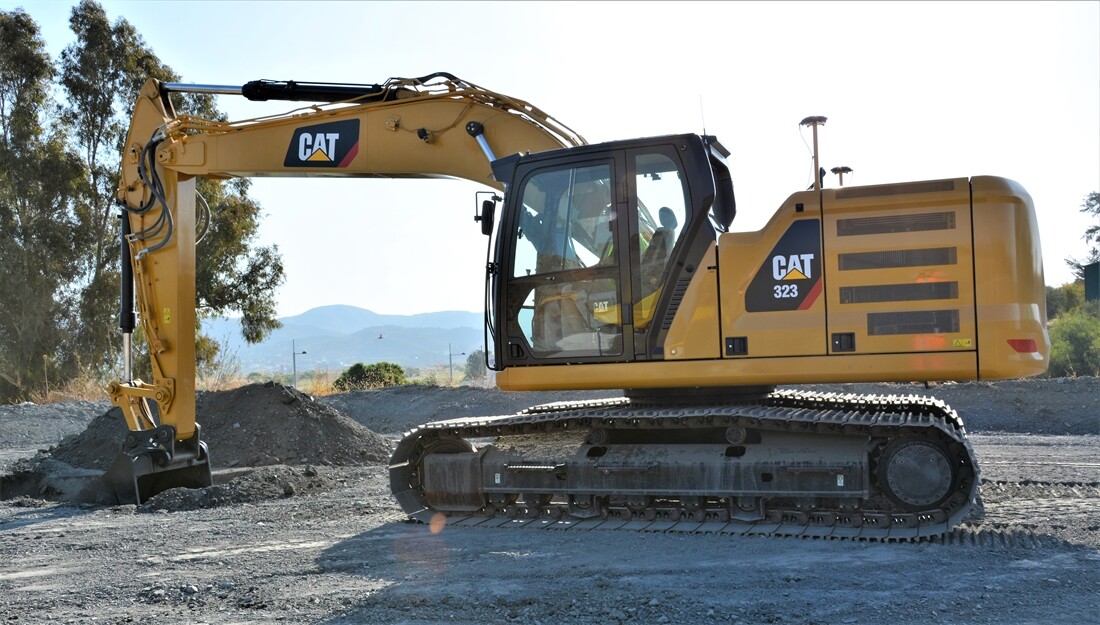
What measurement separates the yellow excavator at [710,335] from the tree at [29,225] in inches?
814

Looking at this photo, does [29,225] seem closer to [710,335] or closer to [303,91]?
[303,91]

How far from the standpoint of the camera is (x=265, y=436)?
12.4 m

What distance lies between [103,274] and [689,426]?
22745 mm

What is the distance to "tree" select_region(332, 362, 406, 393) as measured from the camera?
977 inches

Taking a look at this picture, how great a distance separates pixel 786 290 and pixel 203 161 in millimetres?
5642

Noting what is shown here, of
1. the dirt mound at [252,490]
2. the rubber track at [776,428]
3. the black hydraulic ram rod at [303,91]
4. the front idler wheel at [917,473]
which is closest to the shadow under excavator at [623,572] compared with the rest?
the rubber track at [776,428]

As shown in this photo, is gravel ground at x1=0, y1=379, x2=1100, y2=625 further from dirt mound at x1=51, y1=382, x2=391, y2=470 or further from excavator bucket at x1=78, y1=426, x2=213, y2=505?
dirt mound at x1=51, y1=382, x2=391, y2=470

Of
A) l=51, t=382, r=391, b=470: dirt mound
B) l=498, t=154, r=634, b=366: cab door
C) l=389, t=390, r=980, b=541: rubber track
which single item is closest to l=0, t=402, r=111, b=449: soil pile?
l=51, t=382, r=391, b=470: dirt mound

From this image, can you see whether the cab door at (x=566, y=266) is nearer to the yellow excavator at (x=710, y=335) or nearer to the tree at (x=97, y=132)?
the yellow excavator at (x=710, y=335)

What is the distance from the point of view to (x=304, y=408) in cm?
1261

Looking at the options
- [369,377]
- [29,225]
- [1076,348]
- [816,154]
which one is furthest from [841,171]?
[29,225]

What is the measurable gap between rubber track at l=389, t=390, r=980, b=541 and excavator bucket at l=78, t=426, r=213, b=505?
8.13ft

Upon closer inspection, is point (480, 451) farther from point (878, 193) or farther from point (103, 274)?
point (103, 274)

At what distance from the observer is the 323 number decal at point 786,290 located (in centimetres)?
658
